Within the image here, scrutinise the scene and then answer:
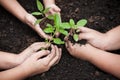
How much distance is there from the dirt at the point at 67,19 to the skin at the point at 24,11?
9 centimetres

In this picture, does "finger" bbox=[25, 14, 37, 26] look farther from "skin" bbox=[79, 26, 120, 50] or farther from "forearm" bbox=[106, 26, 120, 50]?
"forearm" bbox=[106, 26, 120, 50]

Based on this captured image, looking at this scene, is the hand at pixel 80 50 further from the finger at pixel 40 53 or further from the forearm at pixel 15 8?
the forearm at pixel 15 8

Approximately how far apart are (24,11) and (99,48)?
594 mm

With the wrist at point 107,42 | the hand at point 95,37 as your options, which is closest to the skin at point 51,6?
the hand at point 95,37

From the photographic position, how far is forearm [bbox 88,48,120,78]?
5.58ft

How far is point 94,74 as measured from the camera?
178 cm

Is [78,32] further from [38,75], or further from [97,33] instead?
[38,75]

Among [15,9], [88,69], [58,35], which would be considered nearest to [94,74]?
[88,69]

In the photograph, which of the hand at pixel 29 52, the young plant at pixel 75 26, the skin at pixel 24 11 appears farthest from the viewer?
the skin at pixel 24 11

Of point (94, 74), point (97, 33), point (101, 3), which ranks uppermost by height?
point (101, 3)

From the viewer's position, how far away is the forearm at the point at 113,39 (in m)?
1.79

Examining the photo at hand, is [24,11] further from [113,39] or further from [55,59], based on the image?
[113,39]

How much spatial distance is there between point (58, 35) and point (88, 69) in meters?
0.30

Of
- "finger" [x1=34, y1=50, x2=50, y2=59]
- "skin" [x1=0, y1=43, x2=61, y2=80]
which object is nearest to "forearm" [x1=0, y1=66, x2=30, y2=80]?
"skin" [x1=0, y1=43, x2=61, y2=80]
